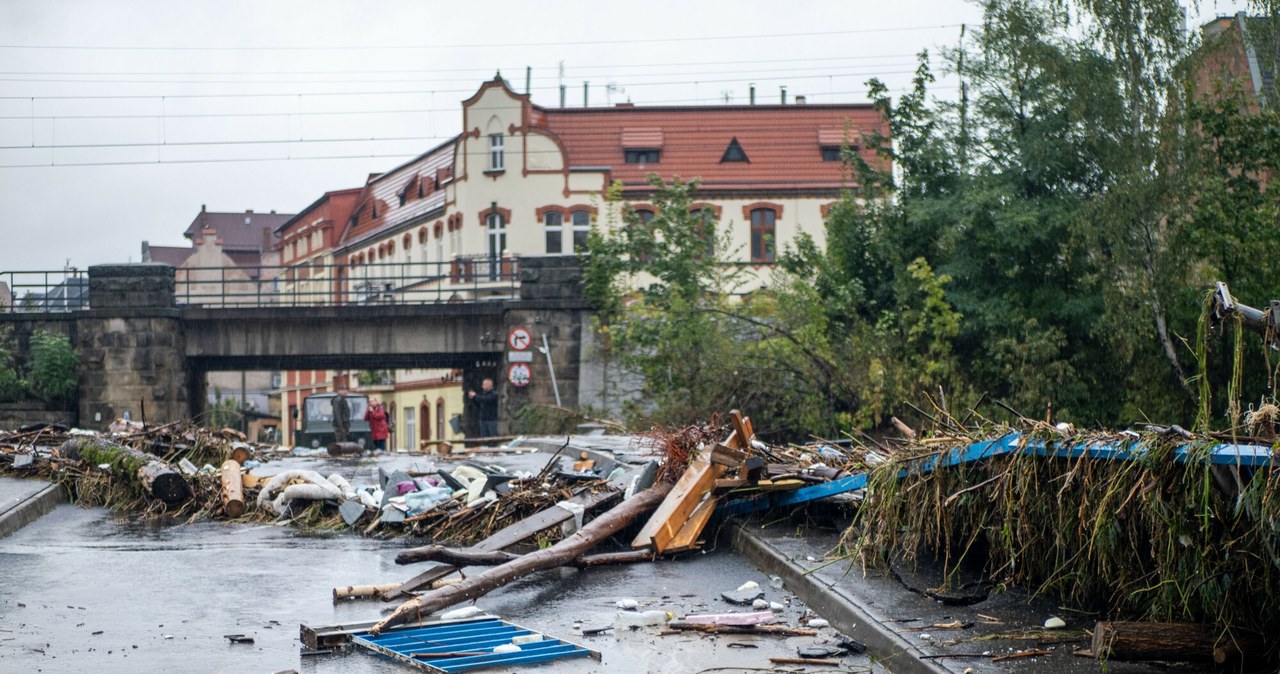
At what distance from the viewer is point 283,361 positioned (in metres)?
40.3

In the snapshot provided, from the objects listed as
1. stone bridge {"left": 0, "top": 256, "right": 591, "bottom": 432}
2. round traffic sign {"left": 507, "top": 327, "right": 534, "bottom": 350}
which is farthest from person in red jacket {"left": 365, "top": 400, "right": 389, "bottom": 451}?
round traffic sign {"left": 507, "top": 327, "right": 534, "bottom": 350}

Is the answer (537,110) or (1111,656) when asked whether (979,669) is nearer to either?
(1111,656)

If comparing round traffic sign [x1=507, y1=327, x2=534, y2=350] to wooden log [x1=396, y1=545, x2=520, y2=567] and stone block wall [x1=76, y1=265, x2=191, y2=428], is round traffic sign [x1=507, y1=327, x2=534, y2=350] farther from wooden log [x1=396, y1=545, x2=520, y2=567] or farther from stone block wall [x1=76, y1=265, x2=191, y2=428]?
wooden log [x1=396, y1=545, x2=520, y2=567]

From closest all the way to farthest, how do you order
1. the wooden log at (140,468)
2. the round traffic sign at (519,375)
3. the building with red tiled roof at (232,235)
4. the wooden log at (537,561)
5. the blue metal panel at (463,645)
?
1. the blue metal panel at (463,645)
2. the wooden log at (537,561)
3. the wooden log at (140,468)
4. the round traffic sign at (519,375)
5. the building with red tiled roof at (232,235)

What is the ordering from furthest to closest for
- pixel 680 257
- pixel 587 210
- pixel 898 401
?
1. pixel 587 210
2. pixel 680 257
3. pixel 898 401

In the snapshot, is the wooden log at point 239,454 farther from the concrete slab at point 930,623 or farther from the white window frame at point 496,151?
the white window frame at point 496,151

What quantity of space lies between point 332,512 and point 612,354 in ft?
64.8

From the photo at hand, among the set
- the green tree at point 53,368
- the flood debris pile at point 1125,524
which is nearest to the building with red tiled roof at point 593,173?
the green tree at point 53,368

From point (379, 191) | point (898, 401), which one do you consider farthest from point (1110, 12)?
point (379, 191)

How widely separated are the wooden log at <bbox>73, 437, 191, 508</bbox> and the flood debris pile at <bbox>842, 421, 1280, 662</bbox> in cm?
1038

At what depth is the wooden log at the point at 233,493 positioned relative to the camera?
→ 1642 cm

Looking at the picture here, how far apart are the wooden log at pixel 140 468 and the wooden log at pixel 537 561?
663 cm

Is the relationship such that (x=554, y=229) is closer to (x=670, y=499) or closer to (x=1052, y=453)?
(x=670, y=499)

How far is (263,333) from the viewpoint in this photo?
38.3 metres
